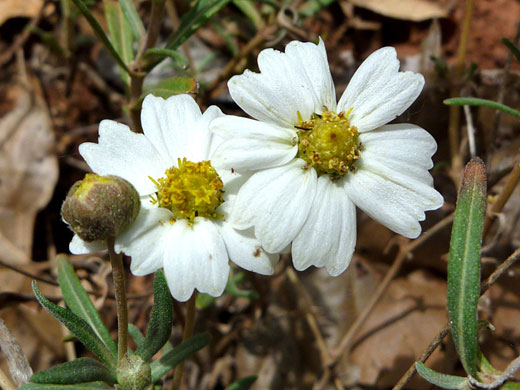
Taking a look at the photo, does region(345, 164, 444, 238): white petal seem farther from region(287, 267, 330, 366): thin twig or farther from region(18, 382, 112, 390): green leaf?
region(287, 267, 330, 366): thin twig

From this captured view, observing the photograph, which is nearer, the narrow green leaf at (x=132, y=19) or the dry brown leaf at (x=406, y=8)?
the narrow green leaf at (x=132, y=19)

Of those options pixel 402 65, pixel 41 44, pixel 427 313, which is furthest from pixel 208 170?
pixel 41 44

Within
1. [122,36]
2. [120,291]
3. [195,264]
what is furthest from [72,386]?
[122,36]

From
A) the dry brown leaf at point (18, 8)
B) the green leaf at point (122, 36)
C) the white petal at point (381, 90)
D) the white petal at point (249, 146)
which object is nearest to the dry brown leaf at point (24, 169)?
the dry brown leaf at point (18, 8)

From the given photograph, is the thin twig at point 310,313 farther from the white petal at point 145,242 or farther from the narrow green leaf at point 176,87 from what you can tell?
the white petal at point 145,242

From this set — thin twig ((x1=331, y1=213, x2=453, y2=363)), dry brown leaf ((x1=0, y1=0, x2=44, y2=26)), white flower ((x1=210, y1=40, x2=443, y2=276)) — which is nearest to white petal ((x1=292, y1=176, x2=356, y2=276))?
white flower ((x1=210, y1=40, x2=443, y2=276))
